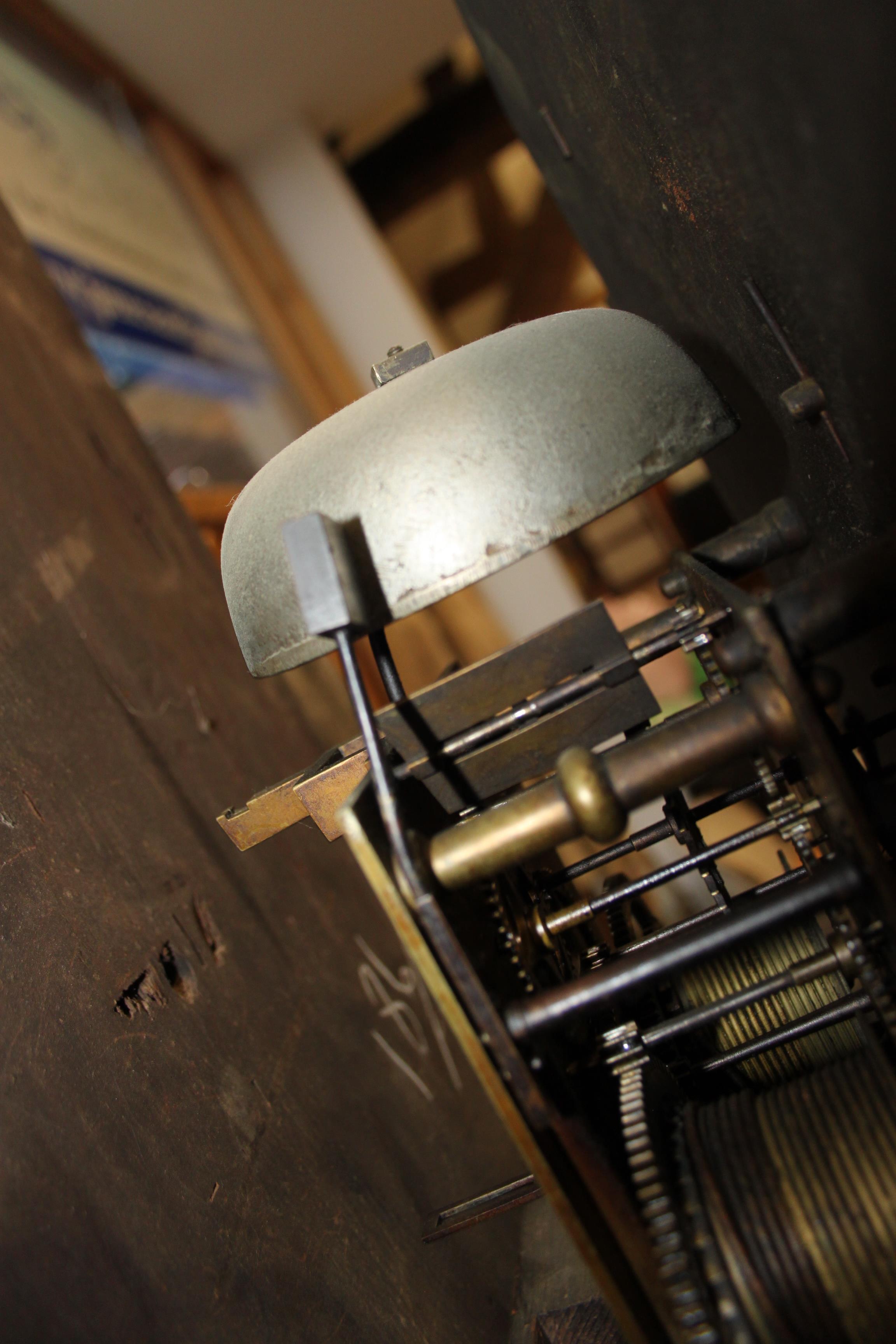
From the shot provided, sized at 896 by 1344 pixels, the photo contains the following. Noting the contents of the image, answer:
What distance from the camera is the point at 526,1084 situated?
0.78m

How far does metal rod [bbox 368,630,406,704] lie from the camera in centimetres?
110

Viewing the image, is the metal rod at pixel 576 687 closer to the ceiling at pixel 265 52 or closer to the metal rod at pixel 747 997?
the metal rod at pixel 747 997

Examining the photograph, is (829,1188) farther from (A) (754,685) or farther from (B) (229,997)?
(B) (229,997)

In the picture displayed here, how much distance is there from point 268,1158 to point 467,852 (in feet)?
2.50

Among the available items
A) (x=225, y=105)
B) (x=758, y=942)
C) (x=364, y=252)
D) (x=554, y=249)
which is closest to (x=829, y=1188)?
(x=758, y=942)

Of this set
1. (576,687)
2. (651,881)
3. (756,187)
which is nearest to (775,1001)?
(651,881)

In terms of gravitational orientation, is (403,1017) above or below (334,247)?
below

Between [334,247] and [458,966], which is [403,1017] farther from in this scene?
[334,247]

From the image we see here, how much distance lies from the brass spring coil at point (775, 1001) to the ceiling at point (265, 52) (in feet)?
9.91

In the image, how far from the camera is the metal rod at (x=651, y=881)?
3.14ft

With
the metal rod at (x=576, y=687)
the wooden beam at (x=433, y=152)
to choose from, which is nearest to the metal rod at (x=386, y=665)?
the metal rod at (x=576, y=687)

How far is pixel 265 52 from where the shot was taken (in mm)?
3129

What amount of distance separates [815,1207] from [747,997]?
0.18m

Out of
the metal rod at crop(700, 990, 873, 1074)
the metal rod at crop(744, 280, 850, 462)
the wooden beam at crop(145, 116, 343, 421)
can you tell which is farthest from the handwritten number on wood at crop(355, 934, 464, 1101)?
the wooden beam at crop(145, 116, 343, 421)
